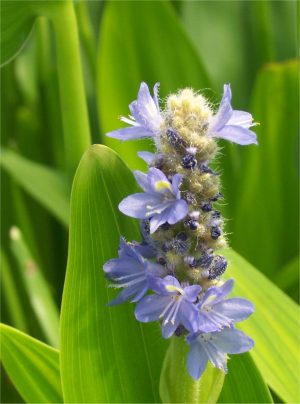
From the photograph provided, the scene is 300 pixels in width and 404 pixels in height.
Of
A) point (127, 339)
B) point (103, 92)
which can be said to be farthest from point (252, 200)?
point (127, 339)

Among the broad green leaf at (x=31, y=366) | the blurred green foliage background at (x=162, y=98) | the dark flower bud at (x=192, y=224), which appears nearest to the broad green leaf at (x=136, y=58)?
the blurred green foliage background at (x=162, y=98)

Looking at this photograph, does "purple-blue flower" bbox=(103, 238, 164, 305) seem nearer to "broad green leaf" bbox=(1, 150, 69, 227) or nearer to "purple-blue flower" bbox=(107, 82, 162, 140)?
"purple-blue flower" bbox=(107, 82, 162, 140)

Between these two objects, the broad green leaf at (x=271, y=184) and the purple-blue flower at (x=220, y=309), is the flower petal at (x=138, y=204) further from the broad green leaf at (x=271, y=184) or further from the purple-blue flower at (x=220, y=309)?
the broad green leaf at (x=271, y=184)

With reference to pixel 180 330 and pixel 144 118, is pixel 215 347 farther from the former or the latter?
pixel 144 118

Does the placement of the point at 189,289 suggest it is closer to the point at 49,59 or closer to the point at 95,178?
the point at 95,178

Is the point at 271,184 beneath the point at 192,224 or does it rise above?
beneath

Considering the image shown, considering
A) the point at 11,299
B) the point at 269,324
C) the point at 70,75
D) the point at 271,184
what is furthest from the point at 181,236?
the point at 11,299
